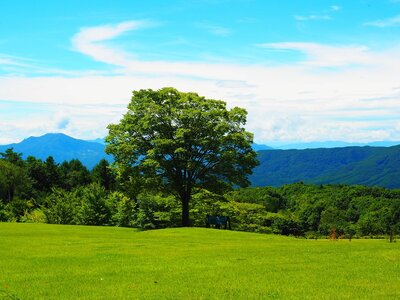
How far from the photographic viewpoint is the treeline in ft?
191

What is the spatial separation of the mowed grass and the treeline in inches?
508

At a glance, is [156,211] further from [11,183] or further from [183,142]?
[11,183]

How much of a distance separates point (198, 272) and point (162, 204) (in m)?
37.9

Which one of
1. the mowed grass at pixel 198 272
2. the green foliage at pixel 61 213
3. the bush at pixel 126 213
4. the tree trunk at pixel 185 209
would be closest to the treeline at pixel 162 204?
the green foliage at pixel 61 213

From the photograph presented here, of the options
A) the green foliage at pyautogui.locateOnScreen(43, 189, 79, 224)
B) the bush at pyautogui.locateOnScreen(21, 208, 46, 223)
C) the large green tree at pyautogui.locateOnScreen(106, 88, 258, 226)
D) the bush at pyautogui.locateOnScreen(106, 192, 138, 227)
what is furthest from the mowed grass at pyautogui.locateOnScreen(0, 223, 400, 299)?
the bush at pyautogui.locateOnScreen(21, 208, 46, 223)

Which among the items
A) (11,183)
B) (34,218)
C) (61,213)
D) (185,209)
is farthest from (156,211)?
(11,183)

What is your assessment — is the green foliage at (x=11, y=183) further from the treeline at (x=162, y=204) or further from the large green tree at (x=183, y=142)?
the large green tree at (x=183, y=142)

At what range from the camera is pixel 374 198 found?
509 ft

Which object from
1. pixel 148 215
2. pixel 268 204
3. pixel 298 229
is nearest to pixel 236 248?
pixel 148 215

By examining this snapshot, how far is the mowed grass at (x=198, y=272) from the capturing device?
1600 cm

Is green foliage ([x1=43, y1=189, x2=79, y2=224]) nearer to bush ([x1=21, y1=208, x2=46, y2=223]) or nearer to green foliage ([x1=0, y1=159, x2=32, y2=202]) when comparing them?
bush ([x1=21, y1=208, x2=46, y2=223])

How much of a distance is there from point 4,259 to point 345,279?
17.6m

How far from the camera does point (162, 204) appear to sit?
189 ft

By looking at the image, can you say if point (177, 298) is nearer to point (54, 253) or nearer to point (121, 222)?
point (54, 253)
